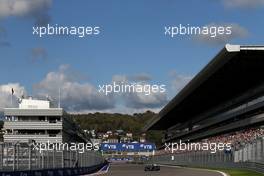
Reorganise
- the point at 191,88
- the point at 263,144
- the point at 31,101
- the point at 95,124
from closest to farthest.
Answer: the point at 263,144 < the point at 191,88 < the point at 31,101 < the point at 95,124

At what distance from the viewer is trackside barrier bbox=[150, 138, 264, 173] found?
139ft

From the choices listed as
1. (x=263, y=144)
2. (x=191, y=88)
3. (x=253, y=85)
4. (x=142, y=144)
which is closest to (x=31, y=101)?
(x=142, y=144)

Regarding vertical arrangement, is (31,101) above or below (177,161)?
above

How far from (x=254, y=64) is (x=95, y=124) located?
5036 inches

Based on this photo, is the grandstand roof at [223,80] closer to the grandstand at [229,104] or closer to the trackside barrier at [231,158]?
the grandstand at [229,104]

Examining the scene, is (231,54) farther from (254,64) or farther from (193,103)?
(193,103)

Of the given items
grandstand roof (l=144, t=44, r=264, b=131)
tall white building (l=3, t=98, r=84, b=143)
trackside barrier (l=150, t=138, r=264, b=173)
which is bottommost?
trackside barrier (l=150, t=138, r=264, b=173)

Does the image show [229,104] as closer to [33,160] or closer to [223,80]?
[223,80]

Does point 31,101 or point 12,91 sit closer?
point 12,91

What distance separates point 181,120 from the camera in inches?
5531

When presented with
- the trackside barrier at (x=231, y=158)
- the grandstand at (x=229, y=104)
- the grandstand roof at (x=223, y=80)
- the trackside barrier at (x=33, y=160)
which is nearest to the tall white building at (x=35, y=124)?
the grandstand at (x=229, y=104)

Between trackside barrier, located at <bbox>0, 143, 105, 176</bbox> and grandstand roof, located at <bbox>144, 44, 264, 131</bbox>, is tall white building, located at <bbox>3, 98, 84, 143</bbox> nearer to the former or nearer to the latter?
grandstand roof, located at <bbox>144, 44, 264, 131</bbox>

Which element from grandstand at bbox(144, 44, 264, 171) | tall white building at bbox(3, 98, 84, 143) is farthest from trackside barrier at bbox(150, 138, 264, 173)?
tall white building at bbox(3, 98, 84, 143)

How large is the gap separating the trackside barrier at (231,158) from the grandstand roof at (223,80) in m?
9.20
